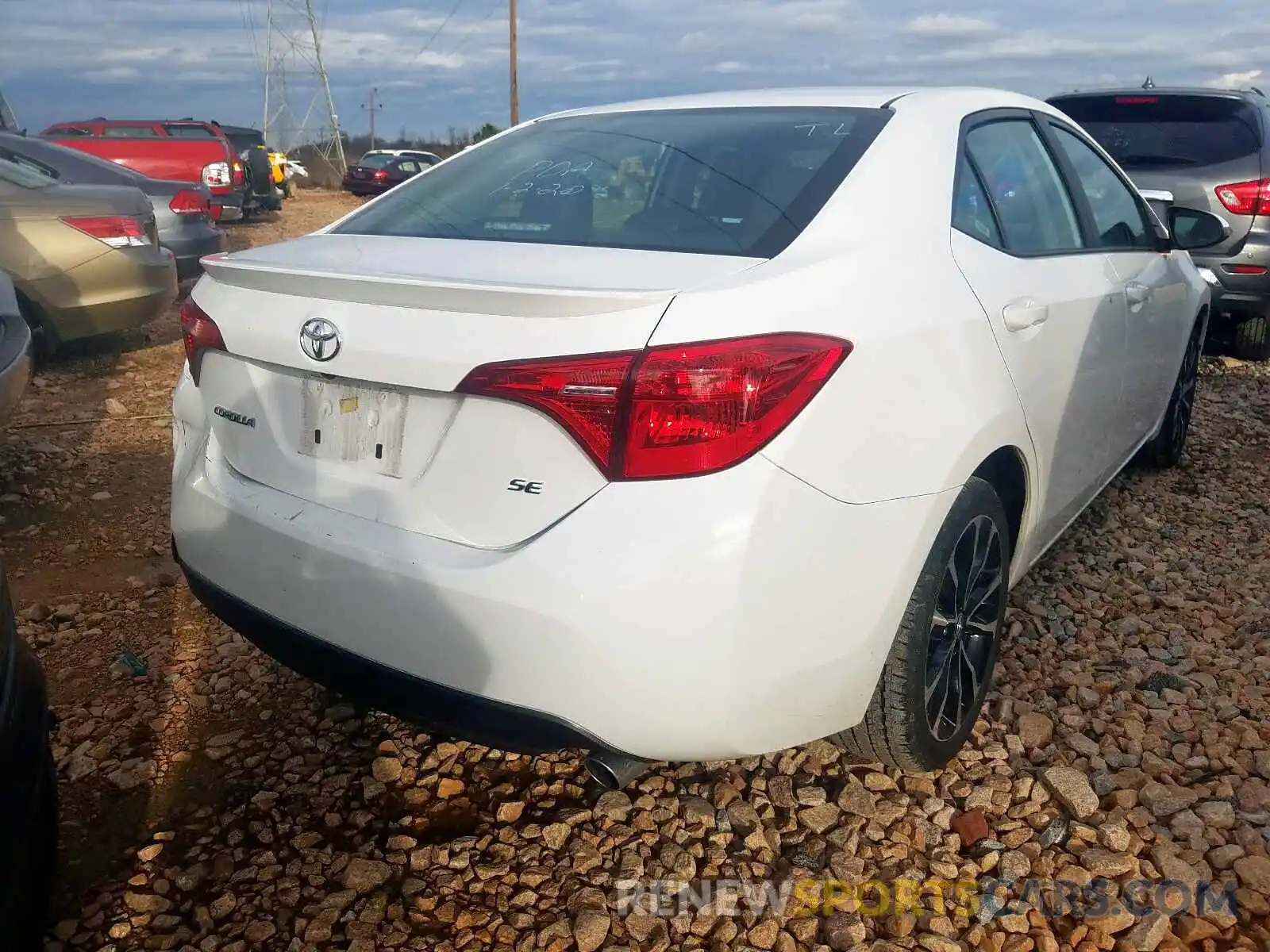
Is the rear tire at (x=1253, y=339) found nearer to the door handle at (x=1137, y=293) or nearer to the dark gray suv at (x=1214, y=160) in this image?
the dark gray suv at (x=1214, y=160)

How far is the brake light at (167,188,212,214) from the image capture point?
8.00 meters

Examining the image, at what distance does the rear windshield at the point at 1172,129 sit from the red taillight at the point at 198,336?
5.87m

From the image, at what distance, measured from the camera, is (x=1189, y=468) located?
474 cm

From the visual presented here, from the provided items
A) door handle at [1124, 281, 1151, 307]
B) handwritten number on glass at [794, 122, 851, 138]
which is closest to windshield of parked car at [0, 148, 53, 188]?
handwritten number on glass at [794, 122, 851, 138]

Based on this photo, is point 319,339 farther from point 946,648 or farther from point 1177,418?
point 1177,418

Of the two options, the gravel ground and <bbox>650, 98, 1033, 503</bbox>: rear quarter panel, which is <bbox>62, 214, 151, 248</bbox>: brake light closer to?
the gravel ground

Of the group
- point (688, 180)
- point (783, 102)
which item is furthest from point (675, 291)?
point (783, 102)

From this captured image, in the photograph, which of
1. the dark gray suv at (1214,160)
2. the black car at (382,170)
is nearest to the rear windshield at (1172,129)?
the dark gray suv at (1214,160)

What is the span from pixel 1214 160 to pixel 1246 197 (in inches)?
12.1

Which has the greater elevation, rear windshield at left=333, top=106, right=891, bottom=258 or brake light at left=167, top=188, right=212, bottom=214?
rear windshield at left=333, top=106, right=891, bottom=258

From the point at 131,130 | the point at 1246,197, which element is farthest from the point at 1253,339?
the point at 131,130

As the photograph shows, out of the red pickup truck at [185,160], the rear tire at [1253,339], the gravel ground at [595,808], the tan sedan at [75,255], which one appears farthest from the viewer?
the red pickup truck at [185,160]

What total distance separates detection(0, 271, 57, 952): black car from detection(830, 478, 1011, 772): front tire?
155 cm

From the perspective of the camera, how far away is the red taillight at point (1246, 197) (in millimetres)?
5875
